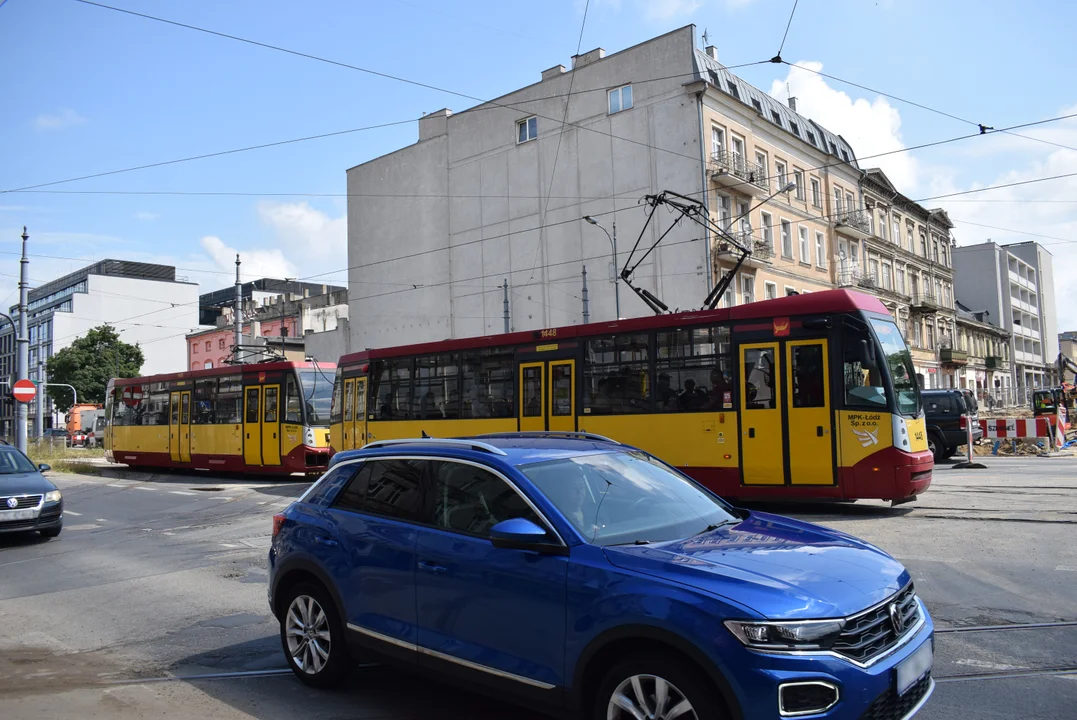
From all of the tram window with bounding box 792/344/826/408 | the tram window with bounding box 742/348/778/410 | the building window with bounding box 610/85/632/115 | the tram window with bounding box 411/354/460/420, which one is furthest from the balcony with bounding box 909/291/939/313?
the tram window with bounding box 792/344/826/408

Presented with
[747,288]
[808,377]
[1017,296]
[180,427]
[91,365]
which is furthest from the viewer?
[1017,296]

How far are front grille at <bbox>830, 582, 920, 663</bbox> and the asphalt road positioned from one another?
109 centimetres

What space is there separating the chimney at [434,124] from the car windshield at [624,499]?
42039 millimetres

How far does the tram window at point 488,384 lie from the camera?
15.8 meters

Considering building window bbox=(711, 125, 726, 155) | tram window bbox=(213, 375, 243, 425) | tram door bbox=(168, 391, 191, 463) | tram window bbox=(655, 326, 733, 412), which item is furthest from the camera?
building window bbox=(711, 125, 726, 155)

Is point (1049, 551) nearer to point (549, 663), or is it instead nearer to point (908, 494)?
point (908, 494)

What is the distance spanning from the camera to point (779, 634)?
133 inches

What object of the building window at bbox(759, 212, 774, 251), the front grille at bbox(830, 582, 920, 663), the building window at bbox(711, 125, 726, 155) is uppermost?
the building window at bbox(711, 125, 726, 155)

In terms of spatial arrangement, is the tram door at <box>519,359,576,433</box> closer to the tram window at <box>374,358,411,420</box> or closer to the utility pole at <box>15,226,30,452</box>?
the tram window at <box>374,358,411,420</box>

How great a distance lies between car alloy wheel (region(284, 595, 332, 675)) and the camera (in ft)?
17.4

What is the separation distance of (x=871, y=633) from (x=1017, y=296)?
321ft

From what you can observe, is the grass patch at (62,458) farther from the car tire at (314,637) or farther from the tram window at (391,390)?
the car tire at (314,637)

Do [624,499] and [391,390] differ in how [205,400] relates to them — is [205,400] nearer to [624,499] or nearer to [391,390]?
[391,390]

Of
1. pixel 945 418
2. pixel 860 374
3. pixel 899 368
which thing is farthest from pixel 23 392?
pixel 945 418
